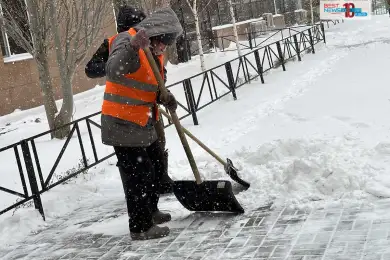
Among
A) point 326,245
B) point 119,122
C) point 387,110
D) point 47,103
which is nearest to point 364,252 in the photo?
point 326,245

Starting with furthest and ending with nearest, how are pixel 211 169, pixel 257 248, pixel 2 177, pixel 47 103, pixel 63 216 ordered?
pixel 47 103, pixel 2 177, pixel 211 169, pixel 63 216, pixel 257 248

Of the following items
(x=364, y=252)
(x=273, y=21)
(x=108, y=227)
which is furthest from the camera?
(x=273, y=21)

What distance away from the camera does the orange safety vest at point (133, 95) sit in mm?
3859

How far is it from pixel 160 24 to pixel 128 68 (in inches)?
16.8

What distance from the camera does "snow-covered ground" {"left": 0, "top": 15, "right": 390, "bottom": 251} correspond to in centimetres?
452

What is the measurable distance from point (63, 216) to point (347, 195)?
2818 millimetres

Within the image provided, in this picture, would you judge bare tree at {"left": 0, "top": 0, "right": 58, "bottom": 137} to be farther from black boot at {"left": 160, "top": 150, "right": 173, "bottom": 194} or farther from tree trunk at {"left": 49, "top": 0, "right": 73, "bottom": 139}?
black boot at {"left": 160, "top": 150, "right": 173, "bottom": 194}

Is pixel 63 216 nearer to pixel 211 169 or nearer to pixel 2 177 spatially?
pixel 211 169

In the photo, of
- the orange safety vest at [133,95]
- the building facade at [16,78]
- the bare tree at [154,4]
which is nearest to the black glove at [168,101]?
the orange safety vest at [133,95]

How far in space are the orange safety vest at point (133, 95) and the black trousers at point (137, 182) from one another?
27 centimetres

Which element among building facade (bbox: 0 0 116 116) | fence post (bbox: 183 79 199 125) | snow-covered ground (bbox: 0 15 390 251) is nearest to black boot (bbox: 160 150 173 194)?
snow-covered ground (bbox: 0 15 390 251)

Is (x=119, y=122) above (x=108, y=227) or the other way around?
above

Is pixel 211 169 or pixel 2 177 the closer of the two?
pixel 211 169

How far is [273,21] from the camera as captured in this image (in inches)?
1395
